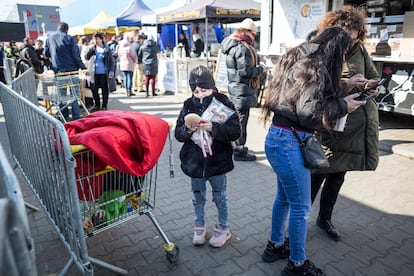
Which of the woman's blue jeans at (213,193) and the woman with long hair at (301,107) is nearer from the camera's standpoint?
the woman with long hair at (301,107)

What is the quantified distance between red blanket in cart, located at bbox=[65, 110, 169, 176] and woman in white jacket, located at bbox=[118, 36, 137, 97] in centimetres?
879

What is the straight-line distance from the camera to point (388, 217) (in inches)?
136

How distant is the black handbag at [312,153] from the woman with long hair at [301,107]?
27mm

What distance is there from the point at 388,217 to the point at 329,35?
7.24ft

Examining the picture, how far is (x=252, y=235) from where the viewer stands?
318cm

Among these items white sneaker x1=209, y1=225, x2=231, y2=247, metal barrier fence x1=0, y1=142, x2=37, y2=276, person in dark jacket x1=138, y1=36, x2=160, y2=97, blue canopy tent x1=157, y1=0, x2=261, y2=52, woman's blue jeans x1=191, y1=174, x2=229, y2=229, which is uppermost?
blue canopy tent x1=157, y1=0, x2=261, y2=52

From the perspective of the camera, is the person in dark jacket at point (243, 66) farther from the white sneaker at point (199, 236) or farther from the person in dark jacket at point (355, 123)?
the white sneaker at point (199, 236)

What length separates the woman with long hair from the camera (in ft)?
6.91

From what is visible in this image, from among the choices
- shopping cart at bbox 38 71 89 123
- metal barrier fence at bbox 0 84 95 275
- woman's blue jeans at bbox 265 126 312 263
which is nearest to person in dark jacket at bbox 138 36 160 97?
Result: shopping cart at bbox 38 71 89 123

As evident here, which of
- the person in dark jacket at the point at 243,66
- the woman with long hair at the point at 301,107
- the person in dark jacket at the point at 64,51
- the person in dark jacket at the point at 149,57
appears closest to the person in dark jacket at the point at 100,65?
the person in dark jacket at the point at 64,51

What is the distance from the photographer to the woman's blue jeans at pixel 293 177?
2275 mm

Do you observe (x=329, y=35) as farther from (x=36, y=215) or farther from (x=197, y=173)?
(x=36, y=215)

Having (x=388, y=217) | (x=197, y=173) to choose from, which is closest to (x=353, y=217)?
(x=388, y=217)

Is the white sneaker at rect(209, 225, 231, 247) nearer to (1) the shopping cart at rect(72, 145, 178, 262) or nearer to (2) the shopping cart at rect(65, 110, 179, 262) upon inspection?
(1) the shopping cart at rect(72, 145, 178, 262)
